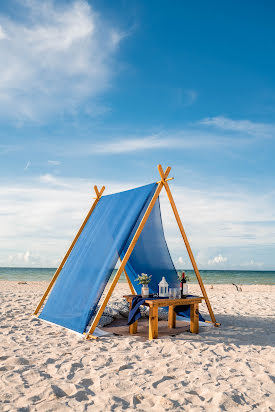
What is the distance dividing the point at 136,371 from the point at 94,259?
2218 mm

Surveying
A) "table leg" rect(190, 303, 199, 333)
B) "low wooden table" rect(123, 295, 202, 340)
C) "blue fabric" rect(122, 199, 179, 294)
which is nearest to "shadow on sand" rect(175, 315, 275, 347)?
"table leg" rect(190, 303, 199, 333)

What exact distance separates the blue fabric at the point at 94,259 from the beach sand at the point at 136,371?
32 cm

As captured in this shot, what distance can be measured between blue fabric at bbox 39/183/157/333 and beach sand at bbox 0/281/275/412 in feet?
1.06

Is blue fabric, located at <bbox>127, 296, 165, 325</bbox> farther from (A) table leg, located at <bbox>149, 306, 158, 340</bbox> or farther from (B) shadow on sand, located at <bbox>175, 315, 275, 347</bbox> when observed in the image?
(B) shadow on sand, located at <bbox>175, 315, 275, 347</bbox>

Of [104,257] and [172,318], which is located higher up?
[104,257]

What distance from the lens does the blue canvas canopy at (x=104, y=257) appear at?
486 cm

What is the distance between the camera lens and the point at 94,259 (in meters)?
5.23

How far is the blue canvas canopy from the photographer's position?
486 cm

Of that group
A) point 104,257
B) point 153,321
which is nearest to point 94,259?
point 104,257

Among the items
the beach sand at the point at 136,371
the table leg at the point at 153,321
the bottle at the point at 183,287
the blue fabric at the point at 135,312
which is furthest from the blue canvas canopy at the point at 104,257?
the bottle at the point at 183,287

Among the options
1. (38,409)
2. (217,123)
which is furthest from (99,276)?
(217,123)

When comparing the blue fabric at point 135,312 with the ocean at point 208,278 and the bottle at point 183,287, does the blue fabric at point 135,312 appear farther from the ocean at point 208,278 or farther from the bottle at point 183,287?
the ocean at point 208,278

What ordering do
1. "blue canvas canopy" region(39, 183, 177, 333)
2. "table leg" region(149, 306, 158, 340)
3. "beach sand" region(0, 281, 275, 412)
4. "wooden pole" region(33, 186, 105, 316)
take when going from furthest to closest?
"wooden pole" region(33, 186, 105, 316)
"blue canvas canopy" region(39, 183, 177, 333)
"table leg" region(149, 306, 158, 340)
"beach sand" region(0, 281, 275, 412)

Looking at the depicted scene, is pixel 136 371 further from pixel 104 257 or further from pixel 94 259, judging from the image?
pixel 94 259
